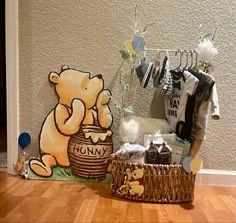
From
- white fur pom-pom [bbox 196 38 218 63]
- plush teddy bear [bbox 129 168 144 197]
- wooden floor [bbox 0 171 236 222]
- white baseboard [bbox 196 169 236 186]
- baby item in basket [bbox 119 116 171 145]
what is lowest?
wooden floor [bbox 0 171 236 222]

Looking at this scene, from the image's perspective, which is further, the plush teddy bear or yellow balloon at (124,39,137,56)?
yellow balloon at (124,39,137,56)

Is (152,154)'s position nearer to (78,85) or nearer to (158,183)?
(158,183)

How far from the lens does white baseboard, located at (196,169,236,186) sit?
160 centimetres

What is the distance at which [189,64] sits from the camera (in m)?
1.59

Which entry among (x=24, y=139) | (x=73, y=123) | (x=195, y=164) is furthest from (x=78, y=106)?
(x=195, y=164)

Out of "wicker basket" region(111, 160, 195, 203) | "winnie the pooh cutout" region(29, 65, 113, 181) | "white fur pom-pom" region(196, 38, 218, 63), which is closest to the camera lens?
"wicker basket" region(111, 160, 195, 203)

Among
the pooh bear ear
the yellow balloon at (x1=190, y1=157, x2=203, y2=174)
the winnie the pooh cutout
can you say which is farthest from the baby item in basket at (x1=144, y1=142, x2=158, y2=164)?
the pooh bear ear

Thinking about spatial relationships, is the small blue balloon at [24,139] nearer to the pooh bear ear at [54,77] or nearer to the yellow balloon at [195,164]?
the pooh bear ear at [54,77]

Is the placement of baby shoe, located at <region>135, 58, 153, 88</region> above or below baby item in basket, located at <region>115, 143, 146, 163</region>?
above

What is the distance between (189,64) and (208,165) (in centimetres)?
50

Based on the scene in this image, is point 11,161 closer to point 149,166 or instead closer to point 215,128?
point 149,166

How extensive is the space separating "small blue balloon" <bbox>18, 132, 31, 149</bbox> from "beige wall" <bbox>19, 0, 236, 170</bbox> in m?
0.14

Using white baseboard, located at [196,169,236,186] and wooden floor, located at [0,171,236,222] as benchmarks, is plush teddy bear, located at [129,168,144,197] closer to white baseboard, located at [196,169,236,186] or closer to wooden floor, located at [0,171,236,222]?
wooden floor, located at [0,171,236,222]

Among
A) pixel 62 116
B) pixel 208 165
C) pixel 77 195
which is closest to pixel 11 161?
pixel 62 116
